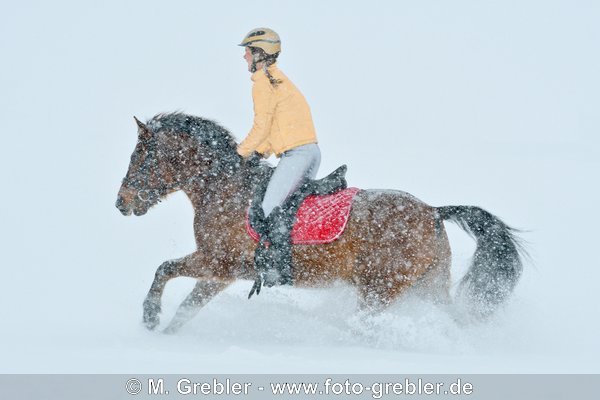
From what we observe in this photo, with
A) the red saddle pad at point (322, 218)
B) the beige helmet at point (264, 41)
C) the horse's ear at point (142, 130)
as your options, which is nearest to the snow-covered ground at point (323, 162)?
the red saddle pad at point (322, 218)

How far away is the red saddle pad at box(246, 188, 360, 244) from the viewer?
6.79m

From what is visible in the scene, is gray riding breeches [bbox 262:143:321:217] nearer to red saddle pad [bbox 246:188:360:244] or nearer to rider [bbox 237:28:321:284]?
rider [bbox 237:28:321:284]

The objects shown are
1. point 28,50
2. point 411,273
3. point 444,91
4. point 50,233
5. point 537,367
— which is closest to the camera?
point 537,367

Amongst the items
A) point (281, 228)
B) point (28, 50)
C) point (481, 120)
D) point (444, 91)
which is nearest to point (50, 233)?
point (281, 228)

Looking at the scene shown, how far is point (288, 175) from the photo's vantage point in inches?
274

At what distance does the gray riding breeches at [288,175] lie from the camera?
22.7ft

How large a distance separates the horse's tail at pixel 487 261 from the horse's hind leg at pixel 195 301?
2.21m

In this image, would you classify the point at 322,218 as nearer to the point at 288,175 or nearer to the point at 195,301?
the point at 288,175

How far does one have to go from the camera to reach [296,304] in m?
8.18

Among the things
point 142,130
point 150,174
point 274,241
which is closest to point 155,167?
point 150,174

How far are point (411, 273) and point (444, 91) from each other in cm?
2820

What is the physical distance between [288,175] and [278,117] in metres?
0.54

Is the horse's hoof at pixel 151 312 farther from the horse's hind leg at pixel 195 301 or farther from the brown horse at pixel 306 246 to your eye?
the horse's hind leg at pixel 195 301
